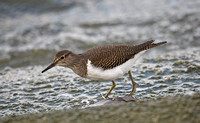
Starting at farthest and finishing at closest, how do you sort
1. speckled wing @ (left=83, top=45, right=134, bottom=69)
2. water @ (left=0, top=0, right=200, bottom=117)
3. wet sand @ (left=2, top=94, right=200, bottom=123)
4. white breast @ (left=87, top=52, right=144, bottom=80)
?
water @ (left=0, top=0, right=200, bottom=117) < speckled wing @ (left=83, top=45, right=134, bottom=69) < white breast @ (left=87, top=52, right=144, bottom=80) < wet sand @ (left=2, top=94, right=200, bottom=123)

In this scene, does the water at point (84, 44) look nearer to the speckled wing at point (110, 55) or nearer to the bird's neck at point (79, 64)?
the bird's neck at point (79, 64)

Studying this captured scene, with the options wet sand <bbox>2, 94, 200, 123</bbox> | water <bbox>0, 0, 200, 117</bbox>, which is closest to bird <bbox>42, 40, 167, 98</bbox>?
water <bbox>0, 0, 200, 117</bbox>

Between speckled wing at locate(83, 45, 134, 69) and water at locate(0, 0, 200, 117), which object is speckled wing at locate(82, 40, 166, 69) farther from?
water at locate(0, 0, 200, 117)

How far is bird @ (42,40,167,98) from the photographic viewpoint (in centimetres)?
651

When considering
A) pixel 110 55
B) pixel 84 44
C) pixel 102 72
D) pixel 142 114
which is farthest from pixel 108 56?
pixel 84 44

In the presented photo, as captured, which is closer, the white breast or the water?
the white breast

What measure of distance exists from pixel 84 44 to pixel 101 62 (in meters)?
4.71

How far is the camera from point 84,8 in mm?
14211

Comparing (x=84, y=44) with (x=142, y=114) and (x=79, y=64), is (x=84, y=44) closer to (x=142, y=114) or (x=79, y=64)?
(x=79, y=64)

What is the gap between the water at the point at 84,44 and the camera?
6996 mm

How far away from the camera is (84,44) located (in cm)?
1118

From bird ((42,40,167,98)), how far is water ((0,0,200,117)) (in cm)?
69

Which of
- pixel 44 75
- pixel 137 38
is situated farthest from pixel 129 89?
pixel 137 38

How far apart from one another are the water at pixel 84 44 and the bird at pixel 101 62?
0.69 meters
